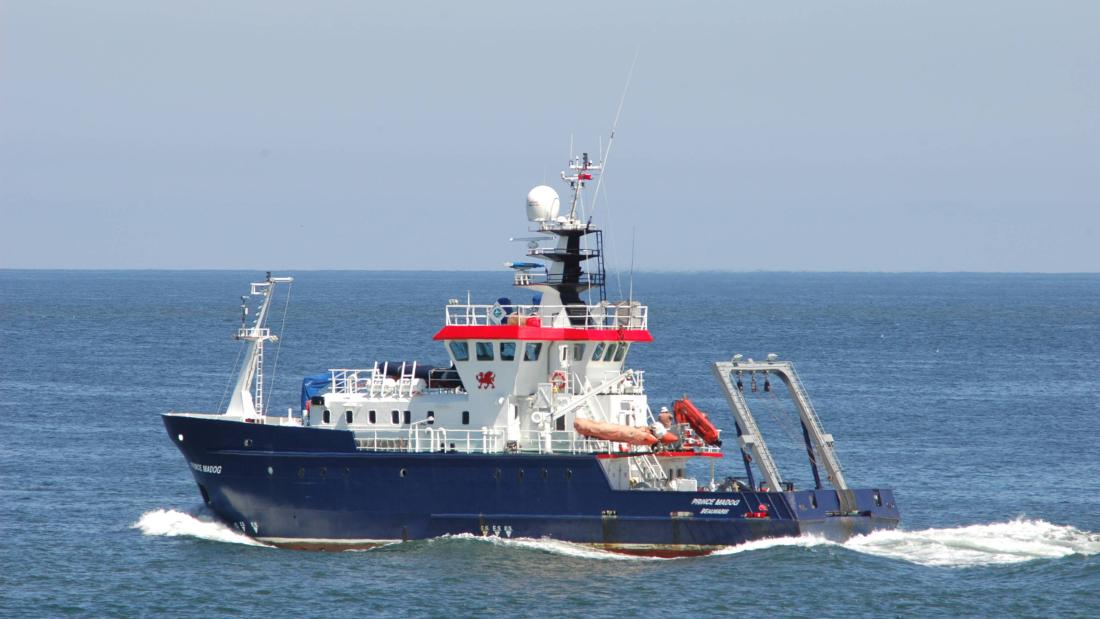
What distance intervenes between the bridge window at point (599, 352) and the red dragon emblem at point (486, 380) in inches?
91.4

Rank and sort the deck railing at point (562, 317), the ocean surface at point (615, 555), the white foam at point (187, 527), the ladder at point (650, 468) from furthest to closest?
the white foam at point (187, 527) < the deck railing at point (562, 317) < the ladder at point (650, 468) < the ocean surface at point (615, 555)

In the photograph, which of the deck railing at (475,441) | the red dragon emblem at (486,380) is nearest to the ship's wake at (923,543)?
the deck railing at (475,441)

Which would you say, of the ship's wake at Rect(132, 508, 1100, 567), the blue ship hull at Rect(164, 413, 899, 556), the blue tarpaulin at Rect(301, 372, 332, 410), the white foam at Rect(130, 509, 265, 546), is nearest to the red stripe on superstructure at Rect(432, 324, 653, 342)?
the blue ship hull at Rect(164, 413, 899, 556)

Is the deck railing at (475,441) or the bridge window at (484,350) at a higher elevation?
the bridge window at (484,350)

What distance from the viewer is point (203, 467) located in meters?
37.8

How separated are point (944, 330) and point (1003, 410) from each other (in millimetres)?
65257

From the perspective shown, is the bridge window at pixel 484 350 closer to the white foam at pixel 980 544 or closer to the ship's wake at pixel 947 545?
the ship's wake at pixel 947 545

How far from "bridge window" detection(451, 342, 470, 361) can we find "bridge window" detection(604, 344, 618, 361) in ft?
10.3

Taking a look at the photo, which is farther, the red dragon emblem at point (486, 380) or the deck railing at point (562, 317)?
the deck railing at point (562, 317)

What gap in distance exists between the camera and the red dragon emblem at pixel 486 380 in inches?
1458

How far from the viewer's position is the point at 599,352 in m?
37.5

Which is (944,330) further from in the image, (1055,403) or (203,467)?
(203,467)

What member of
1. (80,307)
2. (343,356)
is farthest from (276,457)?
(80,307)

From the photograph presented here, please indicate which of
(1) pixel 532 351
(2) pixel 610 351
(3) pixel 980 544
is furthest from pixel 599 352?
(3) pixel 980 544
